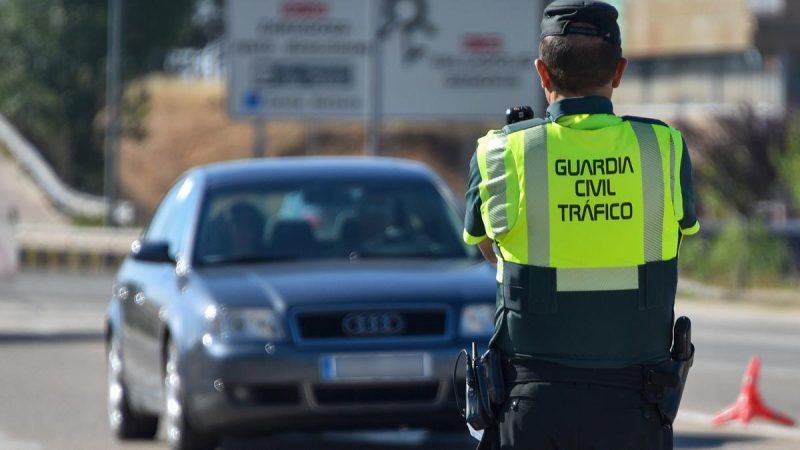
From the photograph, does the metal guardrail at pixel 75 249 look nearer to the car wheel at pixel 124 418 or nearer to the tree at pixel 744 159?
the tree at pixel 744 159

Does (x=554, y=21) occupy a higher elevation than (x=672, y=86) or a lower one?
higher

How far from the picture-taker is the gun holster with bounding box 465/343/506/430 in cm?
431

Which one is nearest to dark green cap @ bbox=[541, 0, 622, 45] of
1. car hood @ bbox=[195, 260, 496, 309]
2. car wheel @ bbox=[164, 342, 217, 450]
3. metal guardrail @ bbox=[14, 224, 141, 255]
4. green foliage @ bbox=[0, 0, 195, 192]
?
car hood @ bbox=[195, 260, 496, 309]

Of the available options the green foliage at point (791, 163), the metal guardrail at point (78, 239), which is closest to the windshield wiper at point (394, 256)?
the green foliage at point (791, 163)

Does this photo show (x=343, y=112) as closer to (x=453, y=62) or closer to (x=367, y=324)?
(x=453, y=62)

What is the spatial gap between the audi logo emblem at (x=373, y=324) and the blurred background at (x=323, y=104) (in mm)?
3900

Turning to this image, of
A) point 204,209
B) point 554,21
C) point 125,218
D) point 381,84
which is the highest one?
point 554,21

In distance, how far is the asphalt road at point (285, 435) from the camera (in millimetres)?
10086

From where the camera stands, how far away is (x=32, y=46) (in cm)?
5809

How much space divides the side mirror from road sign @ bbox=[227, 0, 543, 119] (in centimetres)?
3086

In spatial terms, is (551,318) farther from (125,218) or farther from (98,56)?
(98,56)

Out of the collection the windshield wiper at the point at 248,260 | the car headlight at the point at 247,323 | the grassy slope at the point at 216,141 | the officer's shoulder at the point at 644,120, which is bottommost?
the grassy slope at the point at 216,141

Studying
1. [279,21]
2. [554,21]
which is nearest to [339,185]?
[554,21]

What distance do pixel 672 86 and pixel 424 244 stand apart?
62.4 meters
